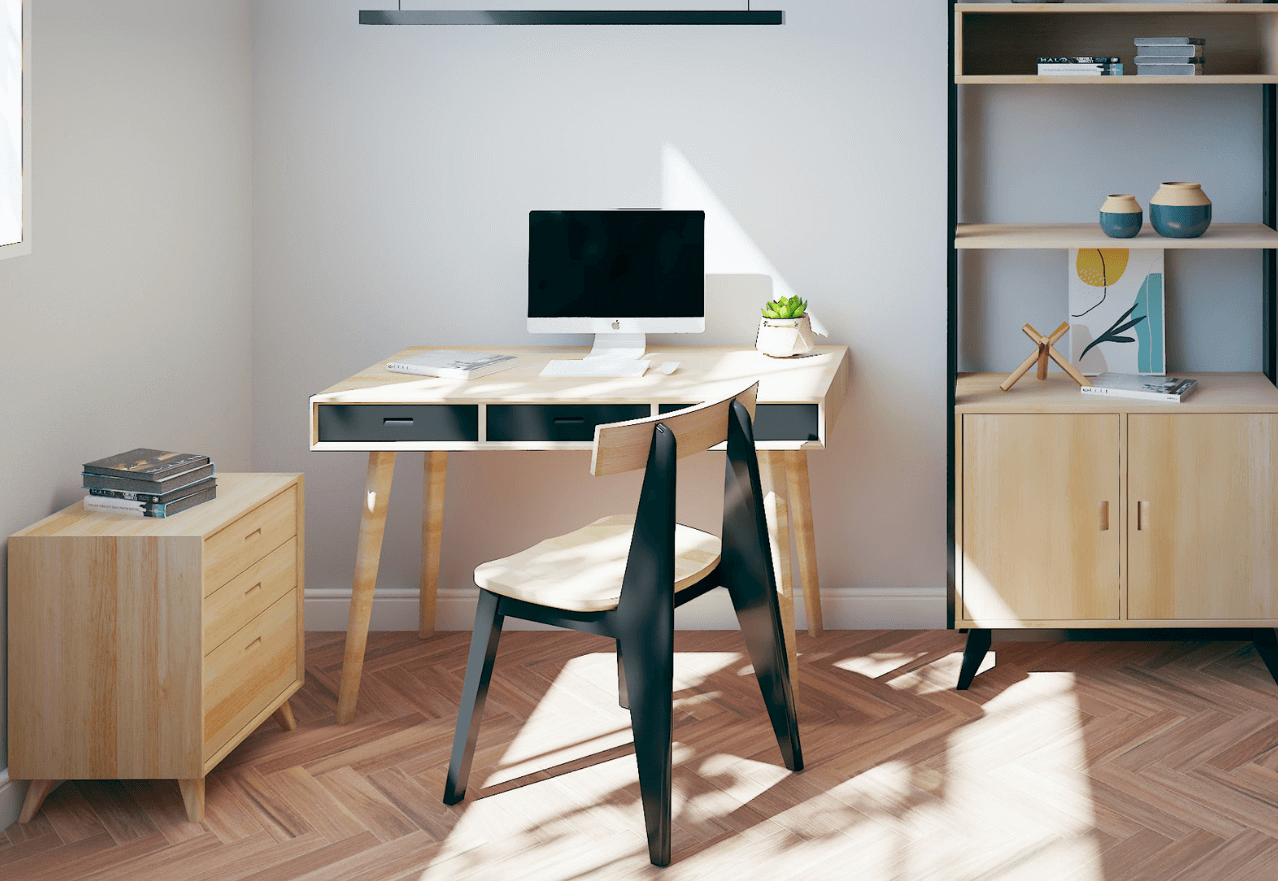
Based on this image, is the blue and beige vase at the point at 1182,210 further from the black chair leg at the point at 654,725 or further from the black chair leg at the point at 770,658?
the black chair leg at the point at 654,725

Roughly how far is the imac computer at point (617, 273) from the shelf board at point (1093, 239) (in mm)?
744

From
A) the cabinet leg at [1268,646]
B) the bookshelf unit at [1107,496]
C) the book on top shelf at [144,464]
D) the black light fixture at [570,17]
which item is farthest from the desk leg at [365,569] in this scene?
the cabinet leg at [1268,646]

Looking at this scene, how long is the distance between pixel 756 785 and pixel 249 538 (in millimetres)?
1236

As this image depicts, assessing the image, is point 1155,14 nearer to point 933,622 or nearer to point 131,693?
point 933,622

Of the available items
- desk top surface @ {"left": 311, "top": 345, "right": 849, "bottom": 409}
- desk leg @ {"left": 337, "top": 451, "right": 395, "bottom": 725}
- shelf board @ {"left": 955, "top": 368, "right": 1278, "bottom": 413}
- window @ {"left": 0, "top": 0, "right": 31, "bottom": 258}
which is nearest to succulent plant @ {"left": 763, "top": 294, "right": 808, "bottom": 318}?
desk top surface @ {"left": 311, "top": 345, "right": 849, "bottom": 409}

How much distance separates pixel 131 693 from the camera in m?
2.59

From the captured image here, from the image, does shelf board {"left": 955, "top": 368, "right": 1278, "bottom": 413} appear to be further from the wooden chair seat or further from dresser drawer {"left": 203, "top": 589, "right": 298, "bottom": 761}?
dresser drawer {"left": 203, "top": 589, "right": 298, "bottom": 761}

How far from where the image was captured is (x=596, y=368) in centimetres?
337

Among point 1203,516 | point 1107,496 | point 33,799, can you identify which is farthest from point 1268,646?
point 33,799

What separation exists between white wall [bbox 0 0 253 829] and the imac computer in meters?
0.90

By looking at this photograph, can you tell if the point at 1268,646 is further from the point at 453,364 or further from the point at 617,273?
the point at 453,364

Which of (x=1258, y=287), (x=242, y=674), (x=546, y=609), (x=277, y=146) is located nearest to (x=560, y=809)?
(x=546, y=609)

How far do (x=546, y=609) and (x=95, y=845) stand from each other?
101 centimetres

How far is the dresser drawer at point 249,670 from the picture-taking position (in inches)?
105
